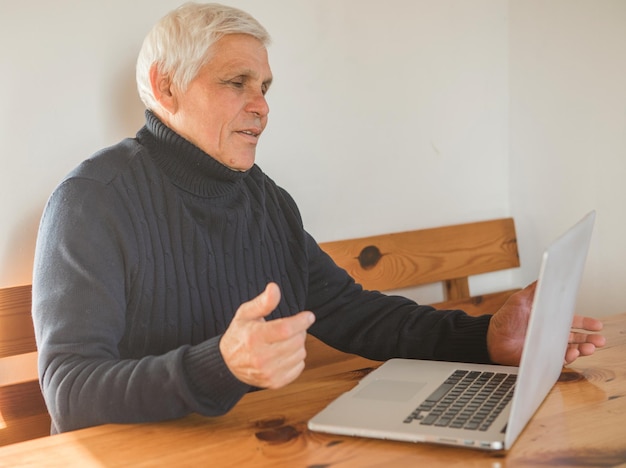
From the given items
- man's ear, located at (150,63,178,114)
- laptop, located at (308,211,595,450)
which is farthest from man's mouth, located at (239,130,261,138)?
laptop, located at (308,211,595,450)

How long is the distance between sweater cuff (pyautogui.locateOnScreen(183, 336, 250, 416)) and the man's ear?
631 millimetres

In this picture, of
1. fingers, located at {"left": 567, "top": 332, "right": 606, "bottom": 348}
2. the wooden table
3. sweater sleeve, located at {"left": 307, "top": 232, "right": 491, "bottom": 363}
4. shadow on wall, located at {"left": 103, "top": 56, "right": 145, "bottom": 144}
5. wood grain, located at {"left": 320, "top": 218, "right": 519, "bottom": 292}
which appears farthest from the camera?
wood grain, located at {"left": 320, "top": 218, "right": 519, "bottom": 292}

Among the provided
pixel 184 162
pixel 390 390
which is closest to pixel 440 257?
pixel 184 162

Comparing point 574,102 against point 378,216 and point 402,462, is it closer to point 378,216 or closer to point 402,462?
point 378,216

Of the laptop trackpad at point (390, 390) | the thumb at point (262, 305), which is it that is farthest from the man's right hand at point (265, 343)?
the laptop trackpad at point (390, 390)

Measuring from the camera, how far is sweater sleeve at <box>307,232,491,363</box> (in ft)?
Answer: 4.79

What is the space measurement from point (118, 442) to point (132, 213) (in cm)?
47

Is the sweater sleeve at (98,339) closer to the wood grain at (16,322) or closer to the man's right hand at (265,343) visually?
the man's right hand at (265,343)

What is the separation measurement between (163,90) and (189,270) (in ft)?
1.19

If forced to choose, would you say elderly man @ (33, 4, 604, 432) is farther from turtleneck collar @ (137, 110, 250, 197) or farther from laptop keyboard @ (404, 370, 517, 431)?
laptop keyboard @ (404, 370, 517, 431)

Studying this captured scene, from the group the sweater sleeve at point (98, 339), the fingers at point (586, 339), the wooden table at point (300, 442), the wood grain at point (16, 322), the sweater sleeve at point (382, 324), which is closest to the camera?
the wooden table at point (300, 442)

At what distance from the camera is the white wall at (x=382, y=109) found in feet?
5.44

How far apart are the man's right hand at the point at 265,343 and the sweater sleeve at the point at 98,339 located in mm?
35

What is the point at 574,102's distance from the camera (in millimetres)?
2184
